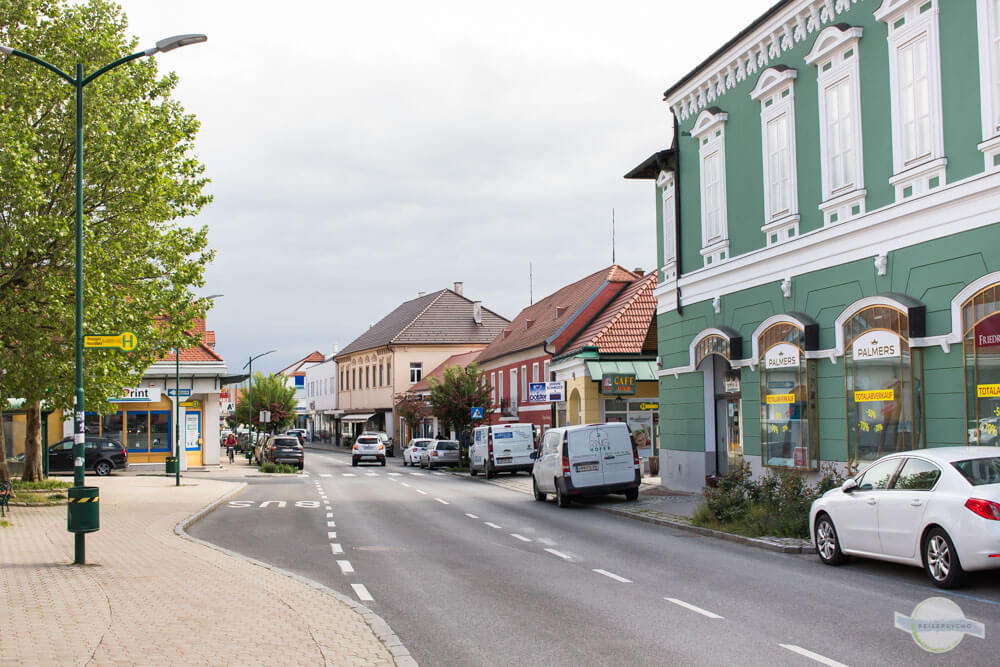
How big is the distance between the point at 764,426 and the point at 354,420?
71538 millimetres

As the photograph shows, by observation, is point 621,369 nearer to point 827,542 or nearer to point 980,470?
point 827,542

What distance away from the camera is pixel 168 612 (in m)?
9.69

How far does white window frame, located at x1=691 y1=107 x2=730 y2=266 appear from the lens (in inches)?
948

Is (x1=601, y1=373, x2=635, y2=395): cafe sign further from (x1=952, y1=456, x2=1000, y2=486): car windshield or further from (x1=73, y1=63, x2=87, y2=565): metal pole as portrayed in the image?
(x1=952, y1=456, x2=1000, y2=486): car windshield

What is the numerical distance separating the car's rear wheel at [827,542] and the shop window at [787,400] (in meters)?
6.48

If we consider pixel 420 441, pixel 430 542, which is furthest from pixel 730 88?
pixel 420 441

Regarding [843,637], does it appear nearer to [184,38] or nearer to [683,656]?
[683,656]

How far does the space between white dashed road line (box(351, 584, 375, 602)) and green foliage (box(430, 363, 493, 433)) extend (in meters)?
37.6

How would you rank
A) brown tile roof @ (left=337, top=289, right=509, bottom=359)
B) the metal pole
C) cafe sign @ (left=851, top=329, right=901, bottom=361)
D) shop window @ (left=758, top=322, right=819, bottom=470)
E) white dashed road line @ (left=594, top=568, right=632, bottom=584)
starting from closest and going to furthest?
white dashed road line @ (left=594, top=568, right=632, bottom=584) < the metal pole < cafe sign @ (left=851, top=329, right=901, bottom=361) < shop window @ (left=758, top=322, right=819, bottom=470) < brown tile roof @ (left=337, top=289, right=509, bottom=359)

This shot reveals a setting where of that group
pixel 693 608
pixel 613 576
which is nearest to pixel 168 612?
pixel 693 608

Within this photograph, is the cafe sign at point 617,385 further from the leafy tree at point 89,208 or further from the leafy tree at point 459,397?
the leafy tree at point 89,208

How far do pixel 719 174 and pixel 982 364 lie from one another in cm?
1035

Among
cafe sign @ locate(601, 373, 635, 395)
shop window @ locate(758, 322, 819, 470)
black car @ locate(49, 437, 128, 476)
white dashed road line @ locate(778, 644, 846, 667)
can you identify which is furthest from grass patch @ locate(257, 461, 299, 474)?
white dashed road line @ locate(778, 644, 846, 667)

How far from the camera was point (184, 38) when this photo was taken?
14.2 metres
